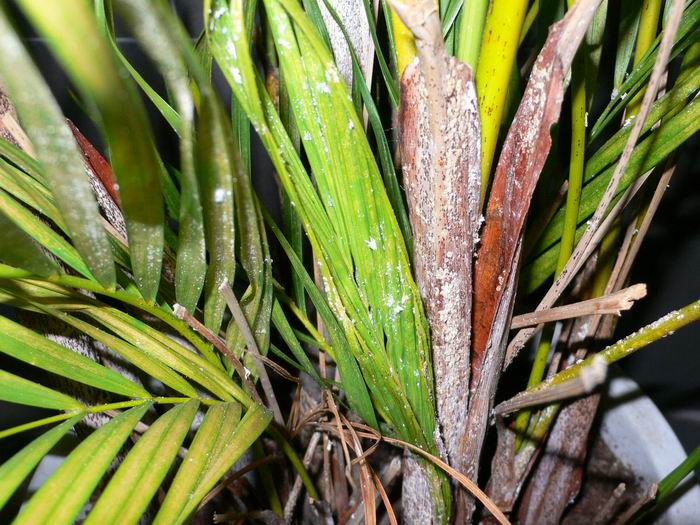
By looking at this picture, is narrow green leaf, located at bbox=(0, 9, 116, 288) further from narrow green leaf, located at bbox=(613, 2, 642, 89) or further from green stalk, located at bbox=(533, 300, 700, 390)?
narrow green leaf, located at bbox=(613, 2, 642, 89)

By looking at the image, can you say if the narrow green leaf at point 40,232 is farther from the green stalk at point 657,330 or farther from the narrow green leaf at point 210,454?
the green stalk at point 657,330

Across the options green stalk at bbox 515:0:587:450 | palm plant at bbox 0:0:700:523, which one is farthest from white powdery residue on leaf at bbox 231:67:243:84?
green stalk at bbox 515:0:587:450

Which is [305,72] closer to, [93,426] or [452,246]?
[452,246]

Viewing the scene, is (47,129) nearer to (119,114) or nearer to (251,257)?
(119,114)

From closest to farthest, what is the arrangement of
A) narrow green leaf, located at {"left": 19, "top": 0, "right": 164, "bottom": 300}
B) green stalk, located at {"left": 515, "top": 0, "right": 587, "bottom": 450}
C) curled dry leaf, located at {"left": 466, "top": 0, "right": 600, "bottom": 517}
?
1. narrow green leaf, located at {"left": 19, "top": 0, "right": 164, "bottom": 300}
2. curled dry leaf, located at {"left": 466, "top": 0, "right": 600, "bottom": 517}
3. green stalk, located at {"left": 515, "top": 0, "right": 587, "bottom": 450}

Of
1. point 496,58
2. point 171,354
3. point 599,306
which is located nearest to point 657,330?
point 599,306

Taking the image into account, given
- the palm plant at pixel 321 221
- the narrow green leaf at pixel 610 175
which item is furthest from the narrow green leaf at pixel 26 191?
the narrow green leaf at pixel 610 175
